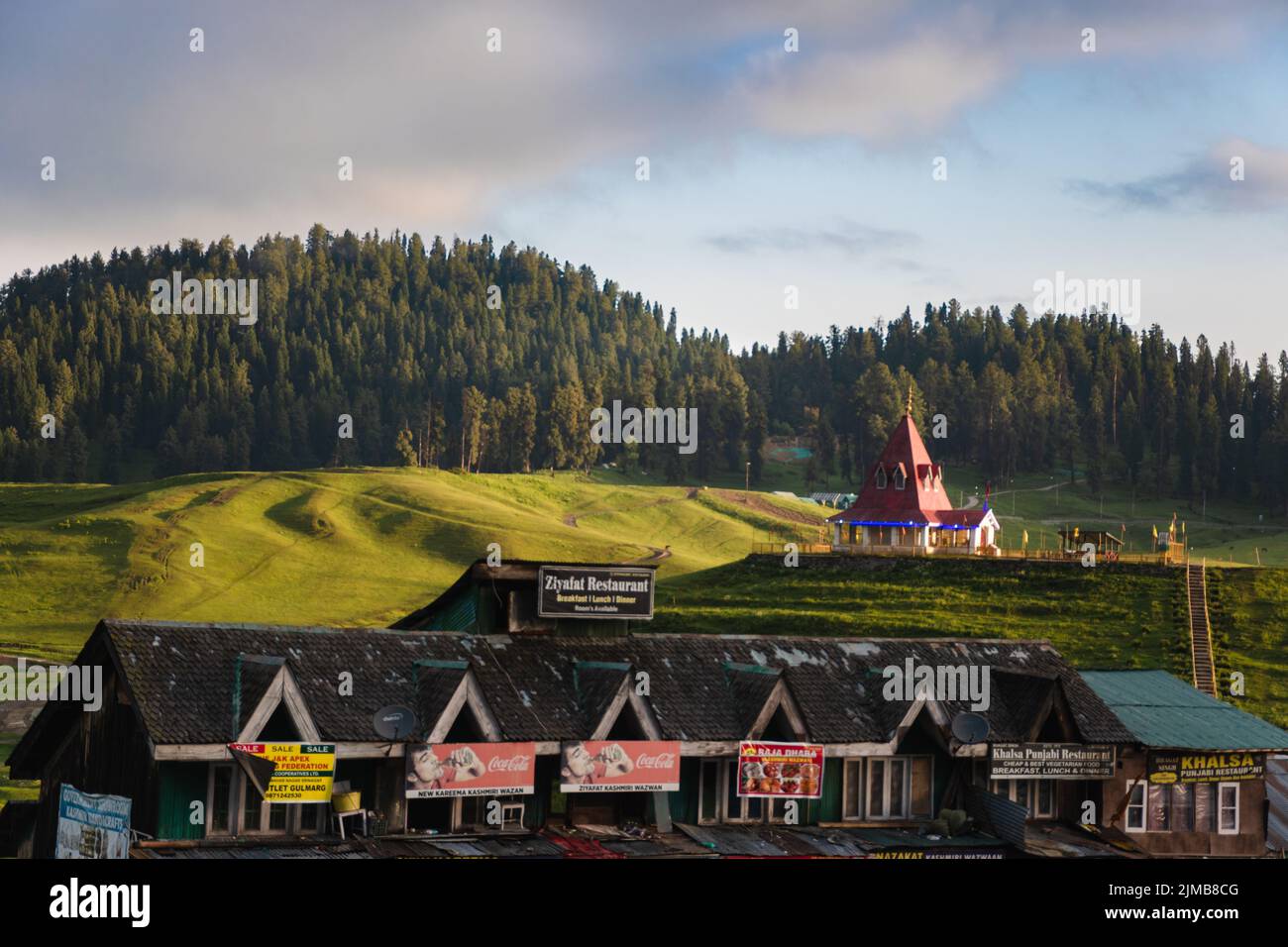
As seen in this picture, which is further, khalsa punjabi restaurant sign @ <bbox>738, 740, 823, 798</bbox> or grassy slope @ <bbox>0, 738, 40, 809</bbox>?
grassy slope @ <bbox>0, 738, 40, 809</bbox>

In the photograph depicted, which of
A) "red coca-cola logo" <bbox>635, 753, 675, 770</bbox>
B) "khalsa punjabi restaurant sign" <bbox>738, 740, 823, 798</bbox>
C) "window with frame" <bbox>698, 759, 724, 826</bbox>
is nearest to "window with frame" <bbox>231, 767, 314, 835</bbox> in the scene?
"red coca-cola logo" <bbox>635, 753, 675, 770</bbox>

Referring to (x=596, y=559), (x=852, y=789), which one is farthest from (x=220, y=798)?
(x=596, y=559)

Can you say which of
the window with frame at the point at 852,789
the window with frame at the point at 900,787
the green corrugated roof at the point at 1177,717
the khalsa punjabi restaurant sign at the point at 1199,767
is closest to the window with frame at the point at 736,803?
the window with frame at the point at 852,789

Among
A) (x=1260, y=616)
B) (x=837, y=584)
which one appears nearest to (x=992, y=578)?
(x=837, y=584)

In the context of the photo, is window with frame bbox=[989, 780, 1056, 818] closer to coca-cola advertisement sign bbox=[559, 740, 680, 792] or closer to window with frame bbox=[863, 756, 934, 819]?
window with frame bbox=[863, 756, 934, 819]

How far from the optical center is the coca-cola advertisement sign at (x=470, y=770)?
30.2 meters

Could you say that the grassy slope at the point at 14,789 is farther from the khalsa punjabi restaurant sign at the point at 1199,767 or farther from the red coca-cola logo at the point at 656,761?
the khalsa punjabi restaurant sign at the point at 1199,767

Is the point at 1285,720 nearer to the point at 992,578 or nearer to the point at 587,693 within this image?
the point at 992,578

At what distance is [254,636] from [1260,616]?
59.2 m

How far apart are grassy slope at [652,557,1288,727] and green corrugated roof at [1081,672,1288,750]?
23.4 meters

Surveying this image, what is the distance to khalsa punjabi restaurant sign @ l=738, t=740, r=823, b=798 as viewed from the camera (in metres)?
32.9

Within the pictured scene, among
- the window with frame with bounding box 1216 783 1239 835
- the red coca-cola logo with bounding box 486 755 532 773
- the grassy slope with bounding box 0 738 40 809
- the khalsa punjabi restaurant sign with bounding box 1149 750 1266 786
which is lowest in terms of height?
the grassy slope with bounding box 0 738 40 809
